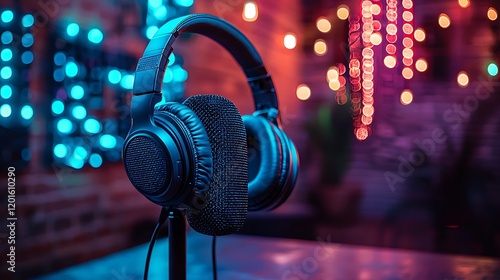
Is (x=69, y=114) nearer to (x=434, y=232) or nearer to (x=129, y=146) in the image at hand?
(x=129, y=146)

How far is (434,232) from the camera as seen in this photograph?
192 cm

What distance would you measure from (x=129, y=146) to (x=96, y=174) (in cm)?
100

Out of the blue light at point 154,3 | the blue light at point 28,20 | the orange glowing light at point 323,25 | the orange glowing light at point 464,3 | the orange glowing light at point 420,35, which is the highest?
the orange glowing light at point 464,3

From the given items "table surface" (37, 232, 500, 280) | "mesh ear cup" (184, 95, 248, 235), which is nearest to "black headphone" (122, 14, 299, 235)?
"mesh ear cup" (184, 95, 248, 235)

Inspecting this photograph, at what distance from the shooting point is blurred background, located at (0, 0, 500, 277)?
1.45m

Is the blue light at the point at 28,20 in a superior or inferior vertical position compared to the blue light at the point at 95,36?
superior

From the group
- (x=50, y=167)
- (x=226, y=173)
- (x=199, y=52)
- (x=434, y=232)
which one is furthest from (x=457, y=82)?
(x=50, y=167)

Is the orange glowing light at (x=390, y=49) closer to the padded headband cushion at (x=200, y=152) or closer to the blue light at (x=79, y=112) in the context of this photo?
the blue light at (x=79, y=112)

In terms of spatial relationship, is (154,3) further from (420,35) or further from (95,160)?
(420,35)

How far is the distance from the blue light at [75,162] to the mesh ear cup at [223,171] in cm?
90

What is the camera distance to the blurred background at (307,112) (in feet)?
4.75

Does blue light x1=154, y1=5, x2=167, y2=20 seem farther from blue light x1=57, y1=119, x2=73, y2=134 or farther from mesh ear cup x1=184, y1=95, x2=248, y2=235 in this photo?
mesh ear cup x1=184, y1=95, x2=248, y2=235

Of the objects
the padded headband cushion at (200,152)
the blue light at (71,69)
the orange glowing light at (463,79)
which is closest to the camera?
the padded headband cushion at (200,152)

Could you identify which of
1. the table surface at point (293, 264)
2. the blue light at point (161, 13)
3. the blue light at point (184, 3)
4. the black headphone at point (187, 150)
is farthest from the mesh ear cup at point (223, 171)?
the blue light at point (184, 3)
